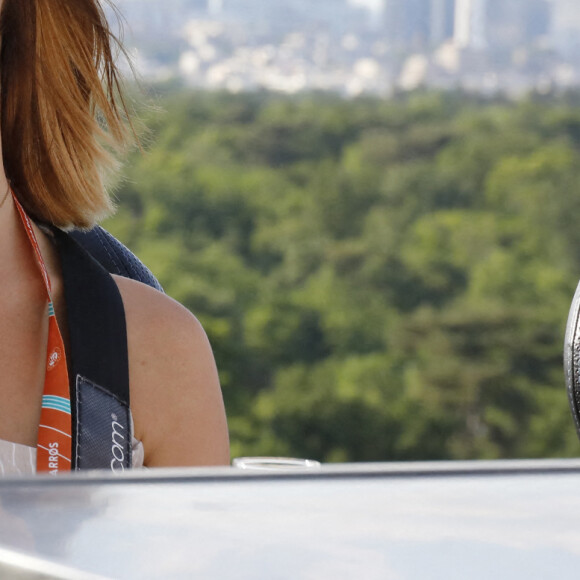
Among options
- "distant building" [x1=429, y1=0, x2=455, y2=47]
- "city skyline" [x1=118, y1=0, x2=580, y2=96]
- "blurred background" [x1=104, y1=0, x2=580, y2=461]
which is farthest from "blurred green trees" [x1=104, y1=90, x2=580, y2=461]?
"distant building" [x1=429, y1=0, x2=455, y2=47]

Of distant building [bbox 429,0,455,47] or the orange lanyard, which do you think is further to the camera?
distant building [bbox 429,0,455,47]

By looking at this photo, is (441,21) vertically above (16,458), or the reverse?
(441,21)

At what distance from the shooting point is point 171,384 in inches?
40.0

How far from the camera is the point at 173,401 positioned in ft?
3.34

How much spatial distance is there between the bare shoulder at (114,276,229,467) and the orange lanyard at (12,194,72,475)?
14 cm

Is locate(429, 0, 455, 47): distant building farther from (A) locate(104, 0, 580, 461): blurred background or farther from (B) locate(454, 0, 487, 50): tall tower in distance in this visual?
(A) locate(104, 0, 580, 461): blurred background

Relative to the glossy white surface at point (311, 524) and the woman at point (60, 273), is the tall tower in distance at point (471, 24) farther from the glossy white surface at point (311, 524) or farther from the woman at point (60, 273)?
the glossy white surface at point (311, 524)

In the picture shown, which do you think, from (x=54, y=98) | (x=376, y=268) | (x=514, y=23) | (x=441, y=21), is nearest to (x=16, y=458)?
(x=54, y=98)

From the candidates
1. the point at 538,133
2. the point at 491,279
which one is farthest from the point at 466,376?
the point at 538,133

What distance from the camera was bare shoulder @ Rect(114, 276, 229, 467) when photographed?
0.99 m

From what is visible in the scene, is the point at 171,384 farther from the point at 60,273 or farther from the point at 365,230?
the point at 365,230

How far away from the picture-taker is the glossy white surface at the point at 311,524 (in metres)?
0.44

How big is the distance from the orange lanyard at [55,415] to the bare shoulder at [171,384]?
136 millimetres

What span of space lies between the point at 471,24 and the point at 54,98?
35.2 m
